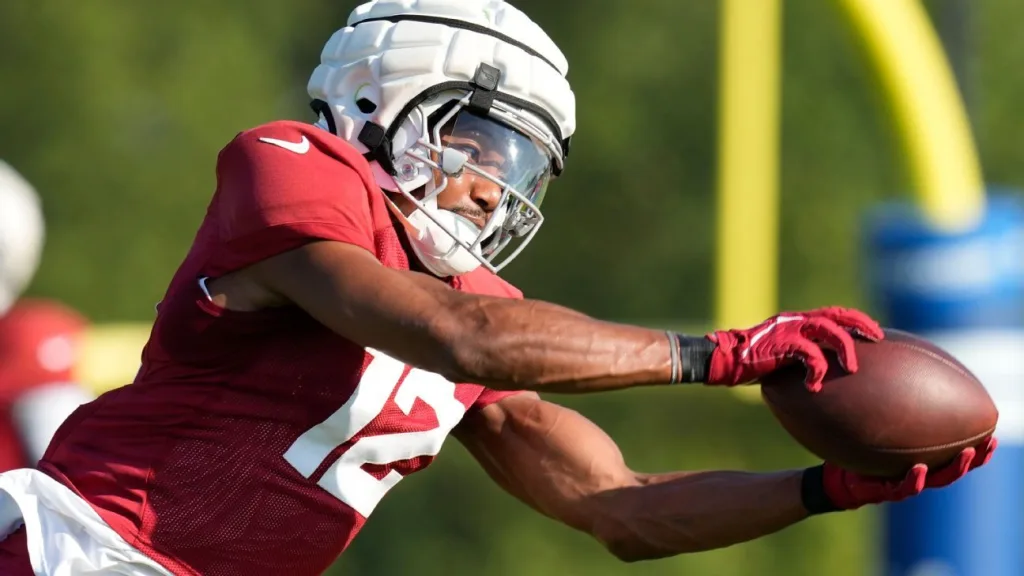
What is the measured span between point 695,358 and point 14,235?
408cm

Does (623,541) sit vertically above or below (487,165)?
below

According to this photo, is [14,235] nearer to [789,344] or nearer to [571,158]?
[789,344]

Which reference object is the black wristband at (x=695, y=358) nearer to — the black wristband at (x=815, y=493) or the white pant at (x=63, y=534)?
the black wristband at (x=815, y=493)

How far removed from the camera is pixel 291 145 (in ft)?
9.26

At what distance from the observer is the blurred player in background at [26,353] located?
562cm

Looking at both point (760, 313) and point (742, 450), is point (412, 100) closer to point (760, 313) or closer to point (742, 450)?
point (760, 313)

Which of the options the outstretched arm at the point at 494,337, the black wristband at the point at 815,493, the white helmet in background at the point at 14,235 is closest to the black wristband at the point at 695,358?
the outstretched arm at the point at 494,337

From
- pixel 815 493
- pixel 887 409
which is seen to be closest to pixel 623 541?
pixel 815 493

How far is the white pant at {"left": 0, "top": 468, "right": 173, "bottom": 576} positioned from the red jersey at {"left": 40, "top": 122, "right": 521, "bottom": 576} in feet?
0.08

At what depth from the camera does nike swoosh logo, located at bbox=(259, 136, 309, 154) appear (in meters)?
2.81

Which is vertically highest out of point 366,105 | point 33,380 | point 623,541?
point 366,105

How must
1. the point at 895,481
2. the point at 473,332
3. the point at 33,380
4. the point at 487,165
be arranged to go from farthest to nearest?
1. the point at 33,380
2. the point at 487,165
3. the point at 895,481
4. the point at 473,332

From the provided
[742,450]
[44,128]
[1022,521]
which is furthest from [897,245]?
[44,128]

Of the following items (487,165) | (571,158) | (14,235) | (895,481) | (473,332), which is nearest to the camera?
(473,332)
